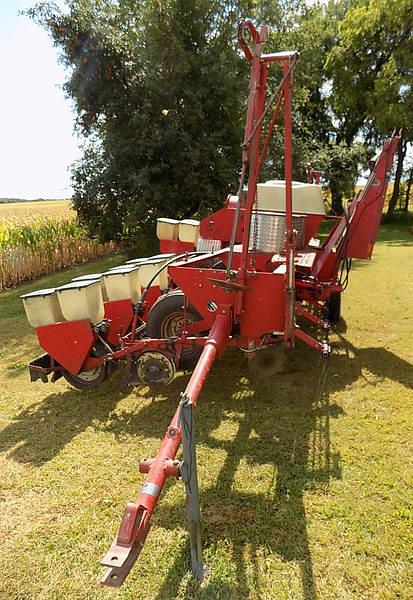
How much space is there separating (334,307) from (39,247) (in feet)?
23.9

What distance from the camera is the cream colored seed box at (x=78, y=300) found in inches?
133

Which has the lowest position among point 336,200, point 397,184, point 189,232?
point 189,232

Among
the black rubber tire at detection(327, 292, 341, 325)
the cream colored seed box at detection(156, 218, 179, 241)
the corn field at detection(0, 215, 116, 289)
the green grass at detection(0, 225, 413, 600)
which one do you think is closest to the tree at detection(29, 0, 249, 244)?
the corn field at detection(0, 215, 116, 289)

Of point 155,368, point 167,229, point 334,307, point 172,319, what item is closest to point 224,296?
point 172,319

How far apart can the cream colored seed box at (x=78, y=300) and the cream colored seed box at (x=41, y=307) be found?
64 mm

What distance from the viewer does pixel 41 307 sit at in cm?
340

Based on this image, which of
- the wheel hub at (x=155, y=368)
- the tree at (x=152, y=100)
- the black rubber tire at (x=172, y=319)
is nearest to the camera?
the wheel hub at (x=155, y=368)

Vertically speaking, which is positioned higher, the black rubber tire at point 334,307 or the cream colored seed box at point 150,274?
the cream colored seed box at point 150,274

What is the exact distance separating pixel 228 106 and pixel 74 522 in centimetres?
934

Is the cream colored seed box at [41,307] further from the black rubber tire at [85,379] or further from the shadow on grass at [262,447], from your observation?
the shadow on grass at [262,447]

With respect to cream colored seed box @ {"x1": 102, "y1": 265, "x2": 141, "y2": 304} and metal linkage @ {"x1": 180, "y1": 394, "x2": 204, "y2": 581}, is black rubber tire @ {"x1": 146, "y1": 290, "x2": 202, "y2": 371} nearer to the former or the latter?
cream colored seed box @ {"x1": 102, "y1": 265, "x2": 141, "y2": 304}

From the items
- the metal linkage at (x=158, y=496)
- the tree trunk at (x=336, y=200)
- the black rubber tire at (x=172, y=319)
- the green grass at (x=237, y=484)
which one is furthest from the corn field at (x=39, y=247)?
the tree trunk at (x=336, y=200)

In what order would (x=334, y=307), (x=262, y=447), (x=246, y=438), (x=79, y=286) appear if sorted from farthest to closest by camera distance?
(x=334, y=307)
(x=79, y=286)
(x=246, y=438)
(x=262, y=447)

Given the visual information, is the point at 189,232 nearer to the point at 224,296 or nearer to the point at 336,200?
the point at 224,296
